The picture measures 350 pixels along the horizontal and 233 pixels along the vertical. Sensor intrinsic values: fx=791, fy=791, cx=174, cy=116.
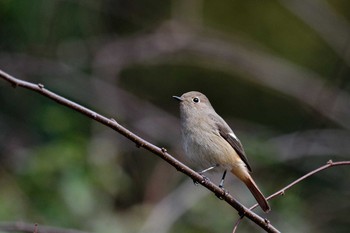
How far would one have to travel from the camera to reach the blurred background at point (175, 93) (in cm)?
741

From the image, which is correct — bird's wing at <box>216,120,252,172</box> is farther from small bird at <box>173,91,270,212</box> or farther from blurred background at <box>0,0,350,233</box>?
blurred background at <box>0,0,350,233</box>

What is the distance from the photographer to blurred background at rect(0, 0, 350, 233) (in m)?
7.41

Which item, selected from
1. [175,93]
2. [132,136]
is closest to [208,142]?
[132,136]

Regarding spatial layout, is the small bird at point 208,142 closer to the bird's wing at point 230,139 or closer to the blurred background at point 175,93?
the bird's wing at point 230,139

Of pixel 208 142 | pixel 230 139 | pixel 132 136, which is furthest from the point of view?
pixel 230 139

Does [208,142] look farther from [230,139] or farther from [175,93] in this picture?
[175,93]

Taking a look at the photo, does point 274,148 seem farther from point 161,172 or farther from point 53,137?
point 53,137

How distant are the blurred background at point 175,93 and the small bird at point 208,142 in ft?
4.91

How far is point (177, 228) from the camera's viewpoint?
731 cm

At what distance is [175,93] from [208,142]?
4685mm

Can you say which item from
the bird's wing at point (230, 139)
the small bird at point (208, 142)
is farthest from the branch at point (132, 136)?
the bird's wing at point (230, 139)

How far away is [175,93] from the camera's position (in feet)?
32.8

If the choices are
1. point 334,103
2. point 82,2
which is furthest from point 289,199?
point 82,2

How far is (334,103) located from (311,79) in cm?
60
